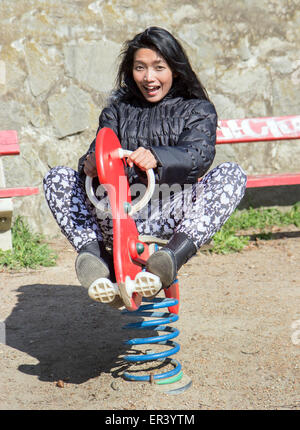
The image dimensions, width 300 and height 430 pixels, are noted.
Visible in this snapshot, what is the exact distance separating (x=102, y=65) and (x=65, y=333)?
2822 millimetres

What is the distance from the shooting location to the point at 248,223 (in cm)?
538

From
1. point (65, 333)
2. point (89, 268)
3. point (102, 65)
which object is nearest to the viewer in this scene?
point (89, 268)

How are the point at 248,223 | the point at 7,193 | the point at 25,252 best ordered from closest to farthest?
Answer: the point at 7,193
the point at 25,252
the point at 248,223

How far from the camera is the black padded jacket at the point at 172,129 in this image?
2.59 meters

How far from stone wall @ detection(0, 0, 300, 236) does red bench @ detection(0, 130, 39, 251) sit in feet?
1.30

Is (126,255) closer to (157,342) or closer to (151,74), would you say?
(157,342)

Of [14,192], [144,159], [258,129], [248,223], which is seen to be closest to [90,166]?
[144,159]

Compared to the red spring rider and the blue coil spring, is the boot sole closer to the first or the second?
the red spring rider

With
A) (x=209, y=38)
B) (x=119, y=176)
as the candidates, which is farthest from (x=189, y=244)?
(x=209, y=38)

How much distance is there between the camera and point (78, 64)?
5.21 metres

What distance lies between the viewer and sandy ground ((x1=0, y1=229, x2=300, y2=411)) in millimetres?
2371

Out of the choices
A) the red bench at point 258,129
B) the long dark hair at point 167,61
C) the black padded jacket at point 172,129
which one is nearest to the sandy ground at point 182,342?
the black padded jacket at point 172,129

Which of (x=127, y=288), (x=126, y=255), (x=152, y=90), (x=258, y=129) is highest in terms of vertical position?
(x=152, y=90)

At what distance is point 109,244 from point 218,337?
791mm
